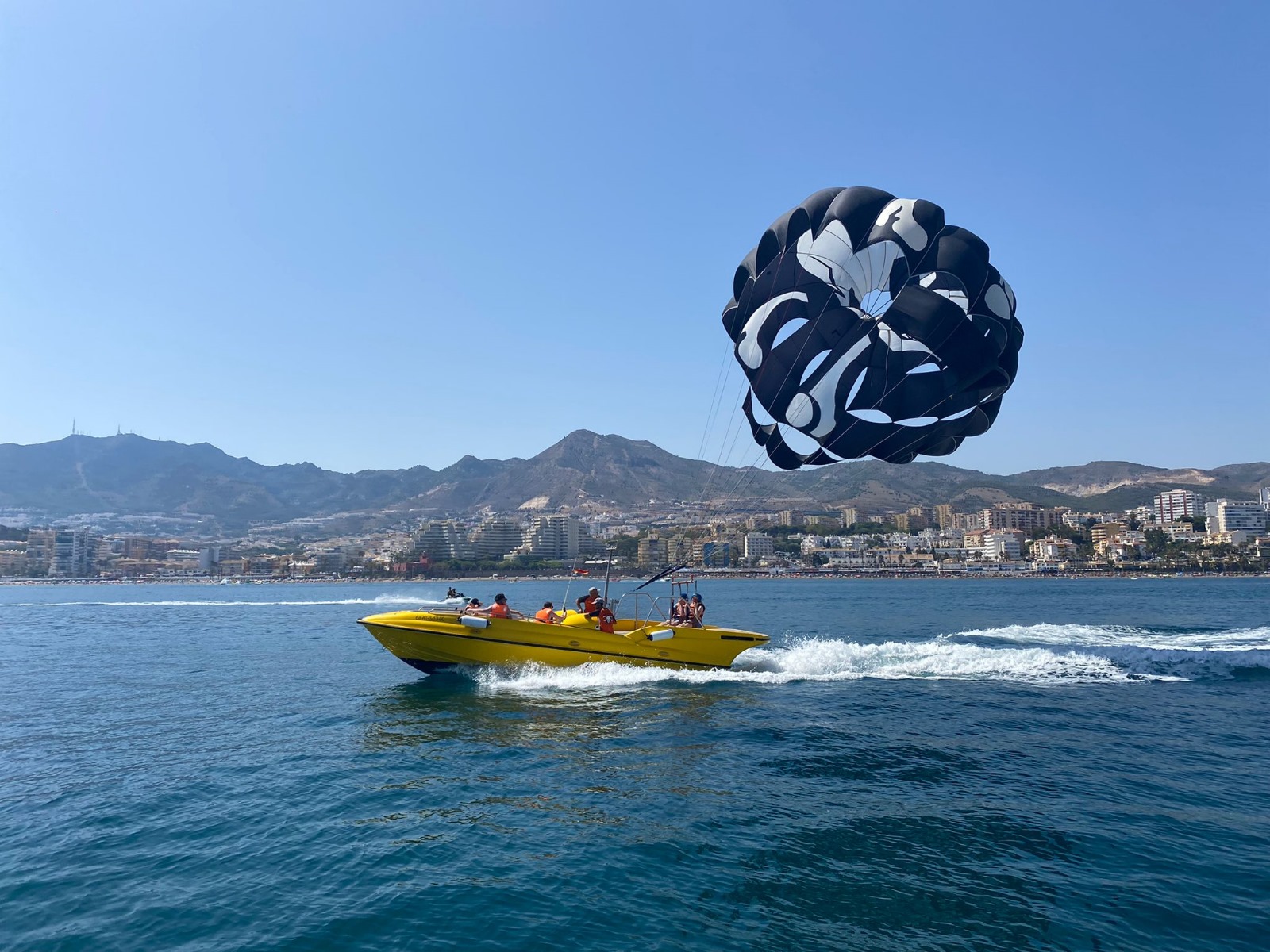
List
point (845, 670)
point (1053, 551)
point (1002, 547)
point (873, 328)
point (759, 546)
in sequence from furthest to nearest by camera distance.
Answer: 1. point (759, 546)
2. point (1002, 547)
3. point (1053, 551)
4. point (845, 670)
5. point (873, 328)

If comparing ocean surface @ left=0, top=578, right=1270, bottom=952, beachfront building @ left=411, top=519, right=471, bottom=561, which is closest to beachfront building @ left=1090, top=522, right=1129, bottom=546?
beachfront building @ left=411, top=519, right=471, bottom=561

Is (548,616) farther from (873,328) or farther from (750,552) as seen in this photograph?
(750,552)

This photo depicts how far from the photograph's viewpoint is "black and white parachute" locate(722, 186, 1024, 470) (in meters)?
14.2

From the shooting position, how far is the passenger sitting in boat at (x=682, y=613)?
18.4 m

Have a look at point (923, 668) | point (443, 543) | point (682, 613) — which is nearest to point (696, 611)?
point (682, 613)

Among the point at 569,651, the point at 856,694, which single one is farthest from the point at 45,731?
the point at 856,694

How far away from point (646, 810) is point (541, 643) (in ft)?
26.8

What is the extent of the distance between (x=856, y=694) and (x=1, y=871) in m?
13.5

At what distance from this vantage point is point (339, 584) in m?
116

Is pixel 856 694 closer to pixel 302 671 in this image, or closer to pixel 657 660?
pixel 657 660

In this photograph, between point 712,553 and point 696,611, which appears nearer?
point 712,553

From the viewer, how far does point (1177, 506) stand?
181m

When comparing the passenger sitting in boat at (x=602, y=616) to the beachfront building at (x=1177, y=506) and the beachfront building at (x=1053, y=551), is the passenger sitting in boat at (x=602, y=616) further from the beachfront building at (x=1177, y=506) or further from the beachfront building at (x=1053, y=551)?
the beachfront building at (x=1177, y=506)

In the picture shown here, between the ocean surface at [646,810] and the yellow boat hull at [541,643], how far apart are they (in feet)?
1.30
